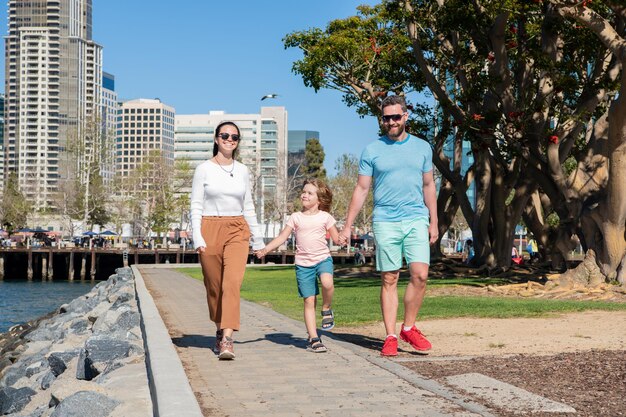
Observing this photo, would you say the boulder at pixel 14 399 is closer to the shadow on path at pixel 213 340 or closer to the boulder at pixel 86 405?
the shadow on path at pixel 213 340

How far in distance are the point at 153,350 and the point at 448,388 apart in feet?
8.37

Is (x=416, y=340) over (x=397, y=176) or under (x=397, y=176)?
under

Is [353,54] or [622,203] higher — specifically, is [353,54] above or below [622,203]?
above

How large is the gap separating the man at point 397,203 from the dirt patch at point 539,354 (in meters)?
0.67

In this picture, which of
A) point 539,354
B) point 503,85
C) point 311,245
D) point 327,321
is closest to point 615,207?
point 503,85

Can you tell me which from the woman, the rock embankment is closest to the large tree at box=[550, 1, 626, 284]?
the rock embankment

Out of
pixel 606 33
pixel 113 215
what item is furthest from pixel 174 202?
pixel 606 33

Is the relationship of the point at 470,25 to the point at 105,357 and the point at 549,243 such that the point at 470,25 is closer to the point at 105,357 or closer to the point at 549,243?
the point at 549,243

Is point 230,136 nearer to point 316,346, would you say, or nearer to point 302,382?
point 316,346

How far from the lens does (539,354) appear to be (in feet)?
27.7

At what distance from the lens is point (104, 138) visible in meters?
93.1

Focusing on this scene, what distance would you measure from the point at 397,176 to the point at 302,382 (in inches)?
86.2

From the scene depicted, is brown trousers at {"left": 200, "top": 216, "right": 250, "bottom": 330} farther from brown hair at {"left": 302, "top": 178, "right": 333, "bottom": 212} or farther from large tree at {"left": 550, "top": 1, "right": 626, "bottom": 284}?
large tree at {"left": 550, "top": 1, "right": 626, "bottom": 284}

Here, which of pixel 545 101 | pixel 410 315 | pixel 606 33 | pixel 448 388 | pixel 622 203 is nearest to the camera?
pixel 448 388
